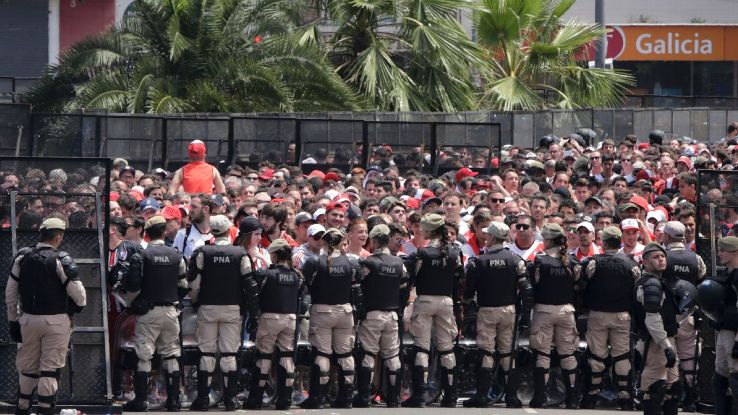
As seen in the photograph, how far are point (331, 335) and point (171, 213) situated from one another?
220 cm

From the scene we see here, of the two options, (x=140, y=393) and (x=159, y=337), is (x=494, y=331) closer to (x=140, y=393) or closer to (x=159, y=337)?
(x=159, y=337)

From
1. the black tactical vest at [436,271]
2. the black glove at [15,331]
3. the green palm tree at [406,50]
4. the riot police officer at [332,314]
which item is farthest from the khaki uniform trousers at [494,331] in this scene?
the green palm tree at [406,50]

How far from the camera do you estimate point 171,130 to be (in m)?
23.5

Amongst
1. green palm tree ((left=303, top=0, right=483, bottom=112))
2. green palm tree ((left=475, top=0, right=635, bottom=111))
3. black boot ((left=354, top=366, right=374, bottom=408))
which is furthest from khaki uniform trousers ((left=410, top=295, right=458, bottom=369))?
green palm tree ((left=475, top=0, right=635, bottom=111))

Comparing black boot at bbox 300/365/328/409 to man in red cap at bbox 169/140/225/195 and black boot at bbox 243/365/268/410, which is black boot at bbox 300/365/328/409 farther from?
man in red cap at bbox 169/140/225/195

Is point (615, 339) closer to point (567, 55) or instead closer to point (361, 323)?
point (361, 323)

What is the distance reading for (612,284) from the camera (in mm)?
13367

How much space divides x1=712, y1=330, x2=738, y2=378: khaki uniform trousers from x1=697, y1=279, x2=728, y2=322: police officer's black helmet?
0.49ft

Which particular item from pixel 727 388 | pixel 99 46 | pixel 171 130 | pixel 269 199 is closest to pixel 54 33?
pixel 99 46

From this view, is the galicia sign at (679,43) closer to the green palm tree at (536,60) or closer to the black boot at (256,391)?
the green palm tree at (536,60)

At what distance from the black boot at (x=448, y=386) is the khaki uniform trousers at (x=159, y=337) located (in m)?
2.46

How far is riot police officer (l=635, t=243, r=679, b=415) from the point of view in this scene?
12.3 meters

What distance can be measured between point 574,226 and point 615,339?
1.39 m

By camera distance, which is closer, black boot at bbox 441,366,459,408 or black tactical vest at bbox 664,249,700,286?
black tactical vest at bbox 664,249,700,286
